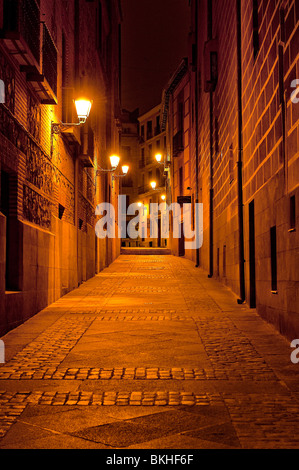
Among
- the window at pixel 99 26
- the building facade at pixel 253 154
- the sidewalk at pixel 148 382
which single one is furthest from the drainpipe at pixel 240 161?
Result: the window at pixel 99 26

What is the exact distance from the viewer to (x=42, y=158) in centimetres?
1125

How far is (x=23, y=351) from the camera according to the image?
704cm

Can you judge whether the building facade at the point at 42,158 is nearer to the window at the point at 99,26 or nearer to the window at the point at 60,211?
the window at the point at 60,211

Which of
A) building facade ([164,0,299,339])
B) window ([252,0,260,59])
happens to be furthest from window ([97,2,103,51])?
window ([252,0,260,59])

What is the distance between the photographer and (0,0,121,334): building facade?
8641 millimetres

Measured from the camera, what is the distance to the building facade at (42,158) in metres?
8.64

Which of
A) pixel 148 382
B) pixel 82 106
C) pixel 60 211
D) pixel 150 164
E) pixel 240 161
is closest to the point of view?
pixel 148 382

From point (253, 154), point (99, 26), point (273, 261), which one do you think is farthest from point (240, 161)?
point (99, 26)

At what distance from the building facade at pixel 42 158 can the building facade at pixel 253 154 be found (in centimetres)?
386

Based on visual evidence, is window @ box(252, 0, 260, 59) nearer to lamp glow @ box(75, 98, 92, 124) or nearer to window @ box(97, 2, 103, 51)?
lamp glow @ box(75, 98, 92, 124)

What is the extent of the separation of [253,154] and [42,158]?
4.27 meters

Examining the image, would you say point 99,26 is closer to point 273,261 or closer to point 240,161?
point 240,161

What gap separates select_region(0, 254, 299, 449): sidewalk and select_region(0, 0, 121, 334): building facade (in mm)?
1072
